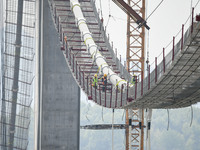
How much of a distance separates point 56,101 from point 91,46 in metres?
7.51

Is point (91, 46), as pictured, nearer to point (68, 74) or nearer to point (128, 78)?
point (68, 74)

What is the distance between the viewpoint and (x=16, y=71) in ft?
200

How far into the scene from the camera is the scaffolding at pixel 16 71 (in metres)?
57.4

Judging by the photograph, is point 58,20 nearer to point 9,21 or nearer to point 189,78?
point 9,21

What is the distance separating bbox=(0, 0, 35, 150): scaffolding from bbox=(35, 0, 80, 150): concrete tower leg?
830cm

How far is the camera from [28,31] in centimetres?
5872

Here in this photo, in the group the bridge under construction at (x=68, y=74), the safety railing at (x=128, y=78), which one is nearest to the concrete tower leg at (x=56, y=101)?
the bridge under construction at (x=68, y=74)

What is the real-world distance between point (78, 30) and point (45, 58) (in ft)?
12.2

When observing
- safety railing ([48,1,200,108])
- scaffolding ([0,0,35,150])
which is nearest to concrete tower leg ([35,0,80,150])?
safety railing ([48,1,200,108])

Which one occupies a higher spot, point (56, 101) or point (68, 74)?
point (68, 74)

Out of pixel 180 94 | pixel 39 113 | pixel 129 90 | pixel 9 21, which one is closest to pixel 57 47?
pixel 39 113

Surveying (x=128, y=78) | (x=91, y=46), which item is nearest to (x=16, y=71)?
(x=128, y=78)

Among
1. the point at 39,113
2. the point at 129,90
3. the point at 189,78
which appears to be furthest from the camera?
the point at 39,113

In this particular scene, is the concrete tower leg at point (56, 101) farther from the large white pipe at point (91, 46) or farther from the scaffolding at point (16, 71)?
the scaffolding at point (16, 71)
